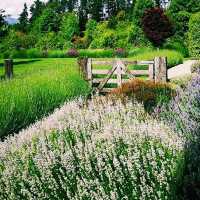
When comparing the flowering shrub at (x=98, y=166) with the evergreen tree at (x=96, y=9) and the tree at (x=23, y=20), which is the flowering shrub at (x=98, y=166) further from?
the evergreen tree at (x=96, y=9)

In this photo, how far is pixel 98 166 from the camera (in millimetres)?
5121

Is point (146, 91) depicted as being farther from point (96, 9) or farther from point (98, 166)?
point (96, 9)

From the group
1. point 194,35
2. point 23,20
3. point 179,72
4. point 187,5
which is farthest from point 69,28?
point 23,20

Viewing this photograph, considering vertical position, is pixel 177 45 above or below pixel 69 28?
below

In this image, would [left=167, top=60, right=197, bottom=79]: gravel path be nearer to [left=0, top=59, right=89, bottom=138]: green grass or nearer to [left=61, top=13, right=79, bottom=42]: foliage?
[left=0, top=59, right=89, bottom=138]: green grass

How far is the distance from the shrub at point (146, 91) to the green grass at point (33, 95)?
4.31 ft

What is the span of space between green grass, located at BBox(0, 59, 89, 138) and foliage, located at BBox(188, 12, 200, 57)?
20.6 meters

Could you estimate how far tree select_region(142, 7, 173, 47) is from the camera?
3338cm

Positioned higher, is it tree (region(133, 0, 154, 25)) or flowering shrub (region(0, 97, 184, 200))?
tree (region(133, 0, 154, 25))

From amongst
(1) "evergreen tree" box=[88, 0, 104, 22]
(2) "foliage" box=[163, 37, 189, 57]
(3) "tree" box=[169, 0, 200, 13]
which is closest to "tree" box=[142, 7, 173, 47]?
(2) "foliage" box=[163, 37, 189, 57]

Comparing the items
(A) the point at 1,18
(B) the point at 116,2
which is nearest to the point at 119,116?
(A) the point at 1,18

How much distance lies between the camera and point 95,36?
46250mm

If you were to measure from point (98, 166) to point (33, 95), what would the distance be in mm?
4793

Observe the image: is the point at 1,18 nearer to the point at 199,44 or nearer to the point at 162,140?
the point at 199,44
